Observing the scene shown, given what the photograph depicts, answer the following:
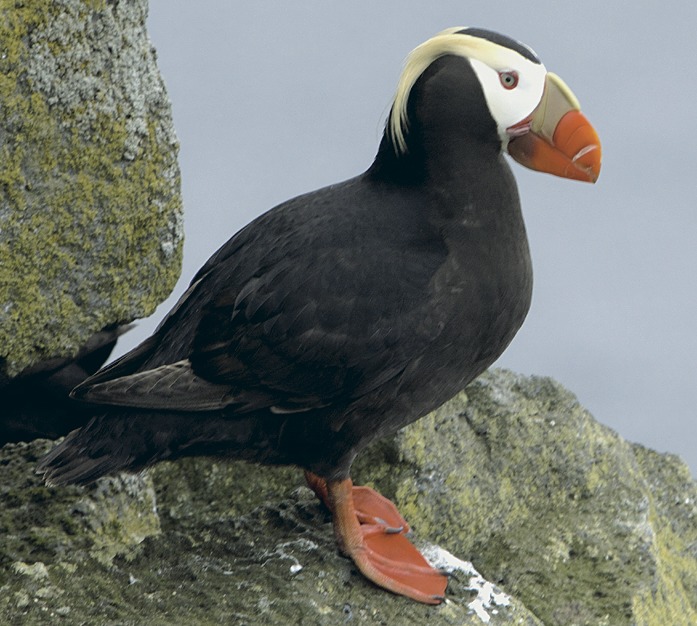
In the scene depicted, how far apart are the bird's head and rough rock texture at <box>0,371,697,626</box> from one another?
122 cm

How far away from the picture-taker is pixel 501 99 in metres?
3.71

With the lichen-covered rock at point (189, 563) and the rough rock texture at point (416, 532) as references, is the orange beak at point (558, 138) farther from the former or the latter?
the lichen-covered rock at point (189, 563)

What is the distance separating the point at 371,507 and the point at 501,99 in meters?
1.46

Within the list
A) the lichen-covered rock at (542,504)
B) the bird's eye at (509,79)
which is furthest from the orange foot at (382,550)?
the bird's eye at (509,79)

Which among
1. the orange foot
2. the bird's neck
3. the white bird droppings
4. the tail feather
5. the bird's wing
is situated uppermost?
the bird's neck

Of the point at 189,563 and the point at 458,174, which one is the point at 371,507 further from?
the point at 458,174

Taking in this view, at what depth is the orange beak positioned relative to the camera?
12.2 feet

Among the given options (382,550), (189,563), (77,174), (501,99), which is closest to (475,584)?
(382,550)

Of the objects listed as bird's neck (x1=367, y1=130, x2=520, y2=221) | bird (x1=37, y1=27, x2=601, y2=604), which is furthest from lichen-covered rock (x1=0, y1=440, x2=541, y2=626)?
bird's neck (x1=367, y1=130, x2=520, y2=221)

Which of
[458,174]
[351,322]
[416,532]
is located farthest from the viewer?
[416,532]

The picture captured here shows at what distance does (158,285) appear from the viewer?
14.0 feet

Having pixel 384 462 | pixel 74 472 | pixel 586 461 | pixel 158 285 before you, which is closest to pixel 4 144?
pixel 158 285

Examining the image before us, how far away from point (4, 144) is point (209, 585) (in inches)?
57.5

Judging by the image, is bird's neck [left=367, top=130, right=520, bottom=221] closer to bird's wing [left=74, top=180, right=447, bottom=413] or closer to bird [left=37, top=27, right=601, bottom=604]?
bird [left=37, top=27, right=601, bottom=604]
